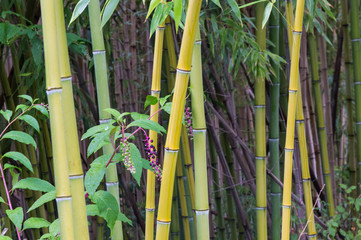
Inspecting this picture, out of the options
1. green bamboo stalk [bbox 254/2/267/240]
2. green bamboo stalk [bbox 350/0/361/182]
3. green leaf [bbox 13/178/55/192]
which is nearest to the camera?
green leaf [bbox 13/178/55/192]

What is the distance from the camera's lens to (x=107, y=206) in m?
0.94

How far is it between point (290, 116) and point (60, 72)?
0.58 metres

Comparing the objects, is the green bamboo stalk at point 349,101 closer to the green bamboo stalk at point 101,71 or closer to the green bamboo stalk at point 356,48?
the green bamboo stalk at point 356,48

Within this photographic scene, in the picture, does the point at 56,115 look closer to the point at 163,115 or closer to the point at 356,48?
the point at 163,115

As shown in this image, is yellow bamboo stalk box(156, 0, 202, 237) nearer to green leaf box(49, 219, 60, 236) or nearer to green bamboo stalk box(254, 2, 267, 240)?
green leaf box(49, 219, 60, 236)

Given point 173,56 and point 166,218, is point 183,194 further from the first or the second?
point 166,218

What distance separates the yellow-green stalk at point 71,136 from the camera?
0.78m

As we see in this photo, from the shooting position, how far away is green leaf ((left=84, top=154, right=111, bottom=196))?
901 millimetres

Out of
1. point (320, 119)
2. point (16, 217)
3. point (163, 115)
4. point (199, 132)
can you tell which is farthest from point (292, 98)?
point (320, 119)

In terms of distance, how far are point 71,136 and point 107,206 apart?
21cm

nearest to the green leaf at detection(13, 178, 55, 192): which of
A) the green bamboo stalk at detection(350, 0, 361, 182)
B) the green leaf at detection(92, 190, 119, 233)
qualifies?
the green leaf at detection(92, 190, 119, 233)

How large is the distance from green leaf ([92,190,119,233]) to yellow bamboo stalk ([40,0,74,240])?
152 mm

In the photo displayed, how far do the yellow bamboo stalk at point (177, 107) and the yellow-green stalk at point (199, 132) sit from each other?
12 centimetres

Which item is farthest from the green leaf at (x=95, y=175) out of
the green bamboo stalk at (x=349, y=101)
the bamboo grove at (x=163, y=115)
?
the green bamboo stalk at (x=349, y=101)
